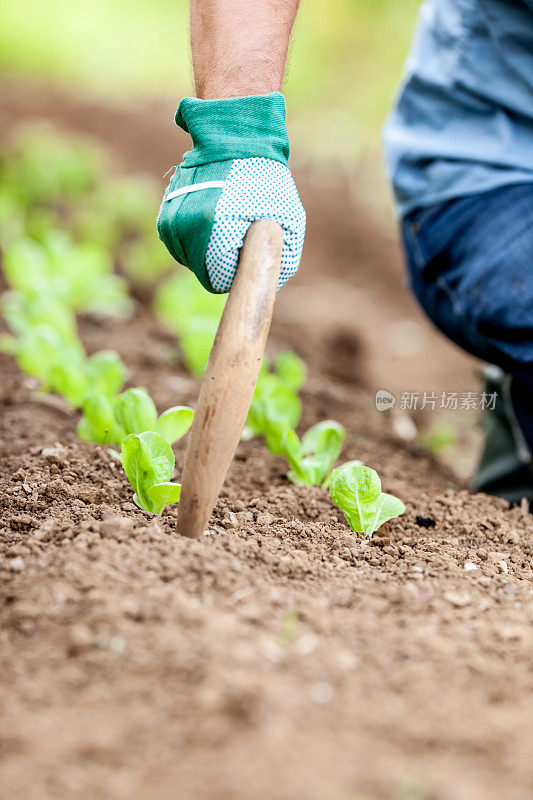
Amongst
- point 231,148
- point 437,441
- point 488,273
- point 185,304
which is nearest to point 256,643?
point 231,148

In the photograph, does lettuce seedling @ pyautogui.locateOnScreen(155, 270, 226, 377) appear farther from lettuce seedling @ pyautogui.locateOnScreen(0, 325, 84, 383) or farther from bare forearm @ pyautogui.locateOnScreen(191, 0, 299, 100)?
bare forearm @ pyautogui.locateOnScreen(191, 0, 299, 100)

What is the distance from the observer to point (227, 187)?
4.37 feet

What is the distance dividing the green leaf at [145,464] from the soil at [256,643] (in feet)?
0.15

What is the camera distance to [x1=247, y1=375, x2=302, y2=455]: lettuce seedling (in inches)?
77.6

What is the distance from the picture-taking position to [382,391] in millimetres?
3064

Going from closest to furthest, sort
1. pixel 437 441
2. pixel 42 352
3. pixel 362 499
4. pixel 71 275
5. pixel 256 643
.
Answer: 1. pixel 256 643
2. pixel 362 499
3. pixel 42 352
4. pixel 437 441
5. pixel 71 275

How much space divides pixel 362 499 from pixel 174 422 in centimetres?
45

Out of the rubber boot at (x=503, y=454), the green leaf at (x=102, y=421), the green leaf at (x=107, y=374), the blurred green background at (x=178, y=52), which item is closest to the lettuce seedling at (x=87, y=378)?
the green leaf at (x=107, y=374)

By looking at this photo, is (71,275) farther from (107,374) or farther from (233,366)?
(233,366)

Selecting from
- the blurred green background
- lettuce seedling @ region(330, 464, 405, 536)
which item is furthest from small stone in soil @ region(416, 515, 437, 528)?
the blurred green background

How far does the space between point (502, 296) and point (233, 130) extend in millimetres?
1024

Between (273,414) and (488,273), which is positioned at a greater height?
(488,273)

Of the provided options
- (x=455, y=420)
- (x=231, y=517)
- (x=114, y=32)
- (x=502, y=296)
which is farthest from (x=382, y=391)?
(x=114, y=32)

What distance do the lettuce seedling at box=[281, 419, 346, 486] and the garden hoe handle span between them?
17.7 inches
